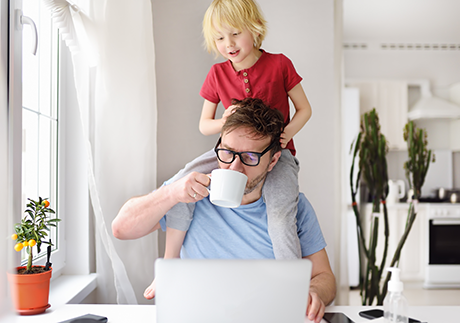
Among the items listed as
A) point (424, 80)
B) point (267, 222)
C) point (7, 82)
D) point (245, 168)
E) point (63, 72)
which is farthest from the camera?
point (424, 80)

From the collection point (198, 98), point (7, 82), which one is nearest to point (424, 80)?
point (198, 98)

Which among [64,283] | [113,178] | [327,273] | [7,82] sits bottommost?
[64,283]

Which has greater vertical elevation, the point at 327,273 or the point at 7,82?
→ the point at 7,82

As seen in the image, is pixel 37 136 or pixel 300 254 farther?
pixel 37 136

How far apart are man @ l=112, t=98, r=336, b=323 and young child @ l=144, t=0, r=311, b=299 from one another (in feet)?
0.17

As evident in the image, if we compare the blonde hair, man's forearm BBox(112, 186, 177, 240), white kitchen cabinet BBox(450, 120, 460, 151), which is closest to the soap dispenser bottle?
man's forearm BBox(112, 186, 177, 240)

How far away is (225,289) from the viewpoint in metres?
0.69

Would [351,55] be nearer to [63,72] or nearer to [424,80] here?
[424,80]

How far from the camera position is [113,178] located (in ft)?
4.85

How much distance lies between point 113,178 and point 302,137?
0.93m

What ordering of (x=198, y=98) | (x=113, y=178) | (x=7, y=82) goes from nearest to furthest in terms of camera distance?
(x=7, y=82)
(x=113, y=178)
(x=198, y=98)

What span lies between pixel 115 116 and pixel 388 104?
3.42 meters

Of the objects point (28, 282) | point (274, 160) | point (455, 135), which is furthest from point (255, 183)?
point (455, 135)

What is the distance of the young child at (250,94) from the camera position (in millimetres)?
1295
